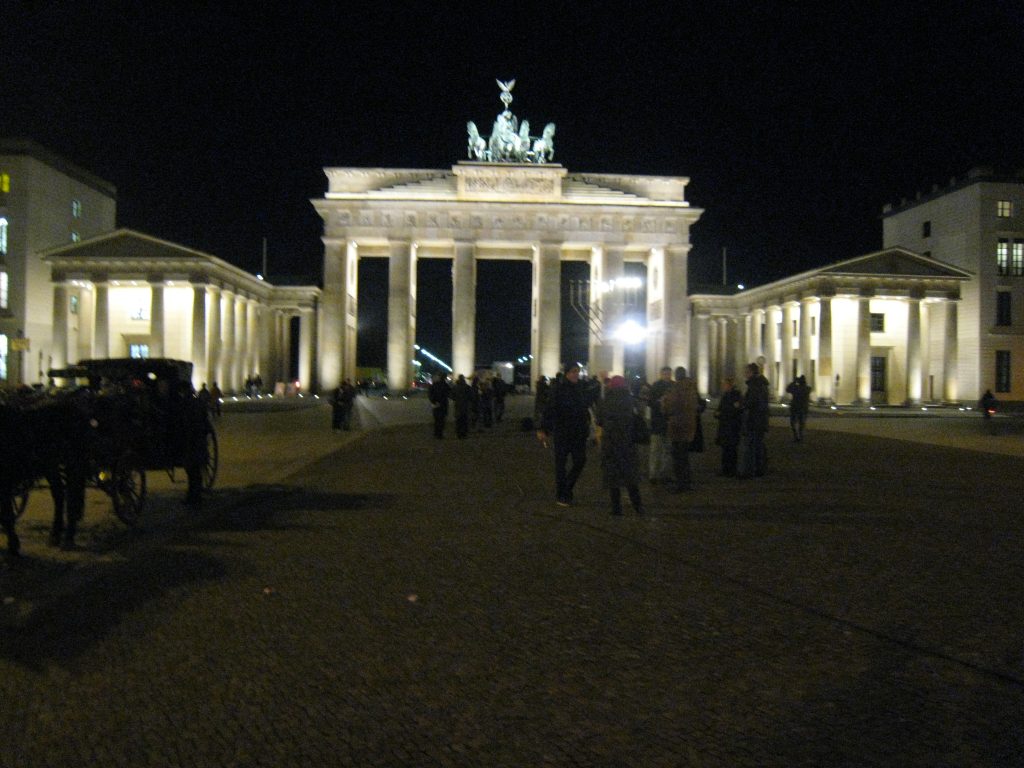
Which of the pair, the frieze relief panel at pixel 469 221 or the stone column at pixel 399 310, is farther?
the stone column at pixel 399 310

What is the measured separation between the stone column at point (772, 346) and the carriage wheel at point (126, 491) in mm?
62104

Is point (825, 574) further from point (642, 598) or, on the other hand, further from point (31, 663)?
point (31, 663)

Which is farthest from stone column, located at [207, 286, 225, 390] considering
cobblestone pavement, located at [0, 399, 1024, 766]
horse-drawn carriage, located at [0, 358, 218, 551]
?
cobblestone pavement, located at [0, 399, 1024, 766]

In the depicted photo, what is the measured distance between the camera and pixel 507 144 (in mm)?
65750

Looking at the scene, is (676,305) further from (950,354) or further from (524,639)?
(524,639)

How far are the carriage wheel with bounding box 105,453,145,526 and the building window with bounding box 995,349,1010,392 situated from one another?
196 feet

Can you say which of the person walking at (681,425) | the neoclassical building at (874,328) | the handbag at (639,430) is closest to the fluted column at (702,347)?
the neoclassical building at (874,328)

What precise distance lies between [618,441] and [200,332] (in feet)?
169

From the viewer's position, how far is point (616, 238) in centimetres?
6588

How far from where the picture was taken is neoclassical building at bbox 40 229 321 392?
193ft

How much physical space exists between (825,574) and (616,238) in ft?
192

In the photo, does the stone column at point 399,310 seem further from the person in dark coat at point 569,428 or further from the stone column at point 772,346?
the person in dark coat at point 569,428

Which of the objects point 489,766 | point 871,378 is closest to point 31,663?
point 489,766

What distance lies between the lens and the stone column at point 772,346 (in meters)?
70.5
